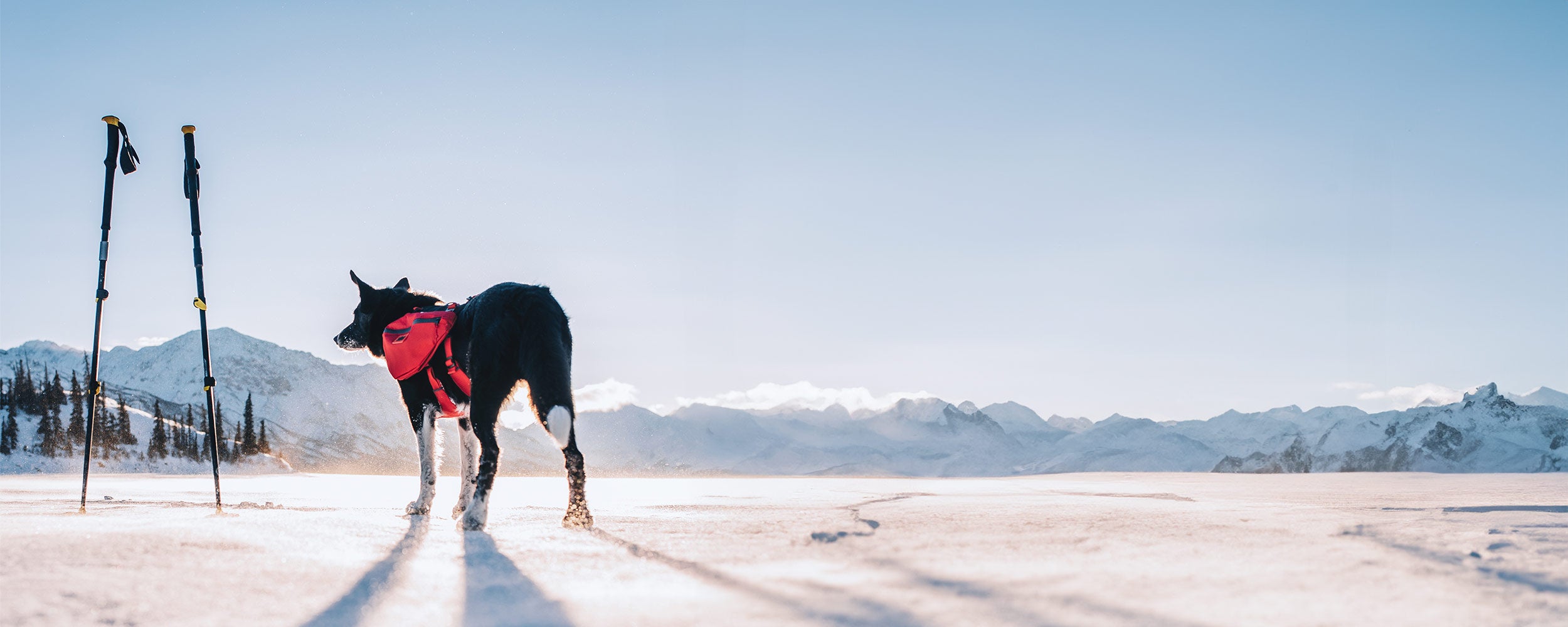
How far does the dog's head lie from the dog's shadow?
4.60m

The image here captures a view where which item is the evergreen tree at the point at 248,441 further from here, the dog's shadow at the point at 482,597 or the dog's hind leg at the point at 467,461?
the dog's shadow at the point at 482,597

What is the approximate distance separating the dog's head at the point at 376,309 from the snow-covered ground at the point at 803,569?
2.26m

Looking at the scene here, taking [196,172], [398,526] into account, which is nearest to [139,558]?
[398,526]

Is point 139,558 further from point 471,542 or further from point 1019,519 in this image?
point 1019,519

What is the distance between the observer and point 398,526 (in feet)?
16.1

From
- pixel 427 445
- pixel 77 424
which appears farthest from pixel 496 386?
pixel 77 424

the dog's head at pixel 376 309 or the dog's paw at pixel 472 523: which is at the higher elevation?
the dog's head at pixel 376 309

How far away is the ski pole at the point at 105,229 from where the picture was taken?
23.2 ft

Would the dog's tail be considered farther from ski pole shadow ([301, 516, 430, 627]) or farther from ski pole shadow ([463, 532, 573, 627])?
ski pole shadow ([463, 532, 573, 627])

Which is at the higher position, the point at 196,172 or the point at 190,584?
the point at 196,172

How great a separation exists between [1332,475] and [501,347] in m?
17.1

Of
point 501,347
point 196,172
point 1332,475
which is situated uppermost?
point 196,172

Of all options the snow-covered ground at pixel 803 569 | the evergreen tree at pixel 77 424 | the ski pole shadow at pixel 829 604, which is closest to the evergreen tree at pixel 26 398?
the evergreen tree at pixel 77 424

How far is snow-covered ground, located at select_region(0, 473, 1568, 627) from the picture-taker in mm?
2422
